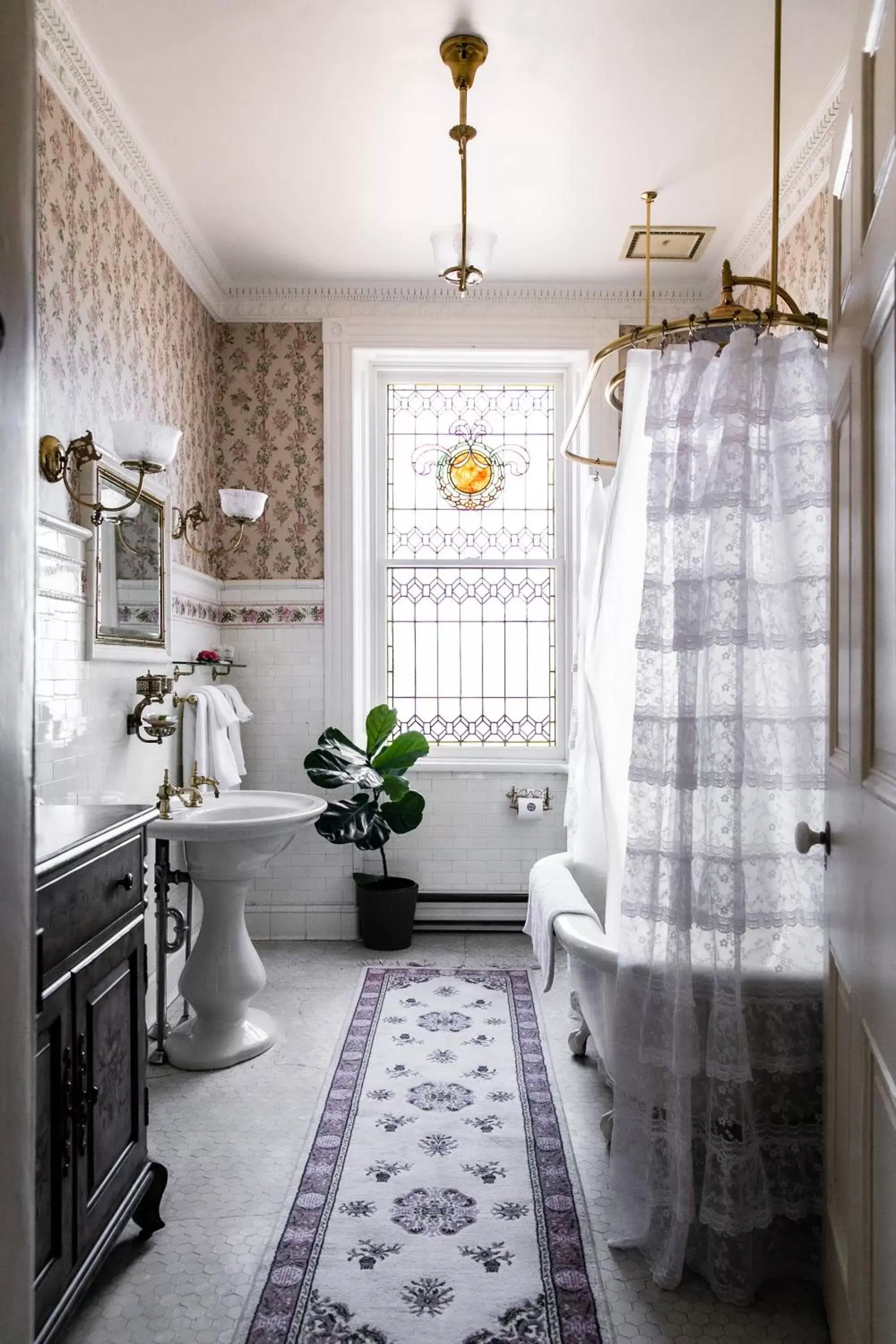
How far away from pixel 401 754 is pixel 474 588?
38.0 inches

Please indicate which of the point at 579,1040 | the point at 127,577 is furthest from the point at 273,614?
the point at 579,1040

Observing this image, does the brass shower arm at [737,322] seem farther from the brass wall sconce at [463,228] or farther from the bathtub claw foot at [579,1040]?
the bathtub claw foot at [579,1040]

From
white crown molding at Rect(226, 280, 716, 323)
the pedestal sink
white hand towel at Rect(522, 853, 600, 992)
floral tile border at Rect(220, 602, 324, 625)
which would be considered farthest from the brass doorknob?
white crown molding at Rect(226, 280, 716, 323)

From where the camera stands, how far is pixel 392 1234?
195cm

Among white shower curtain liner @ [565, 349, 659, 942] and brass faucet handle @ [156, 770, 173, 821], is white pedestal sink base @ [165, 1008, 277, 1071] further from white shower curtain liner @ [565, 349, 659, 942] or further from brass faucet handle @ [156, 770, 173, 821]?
white shower curtain liner @ [565, 349, 659, 942]

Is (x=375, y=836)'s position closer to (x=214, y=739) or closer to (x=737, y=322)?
(x=214, y=739)

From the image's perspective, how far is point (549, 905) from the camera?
7.86 ft

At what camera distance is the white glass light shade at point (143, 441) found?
2518mm

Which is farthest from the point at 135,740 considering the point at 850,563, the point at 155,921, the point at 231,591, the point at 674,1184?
the point at 850,563

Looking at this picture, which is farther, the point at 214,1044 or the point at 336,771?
the point at 336,771

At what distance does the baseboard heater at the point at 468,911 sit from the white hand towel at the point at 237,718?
1.09 metres

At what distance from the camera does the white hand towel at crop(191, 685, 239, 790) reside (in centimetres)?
339

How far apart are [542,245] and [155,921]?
3.05 meters

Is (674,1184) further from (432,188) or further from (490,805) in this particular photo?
(432,188)
